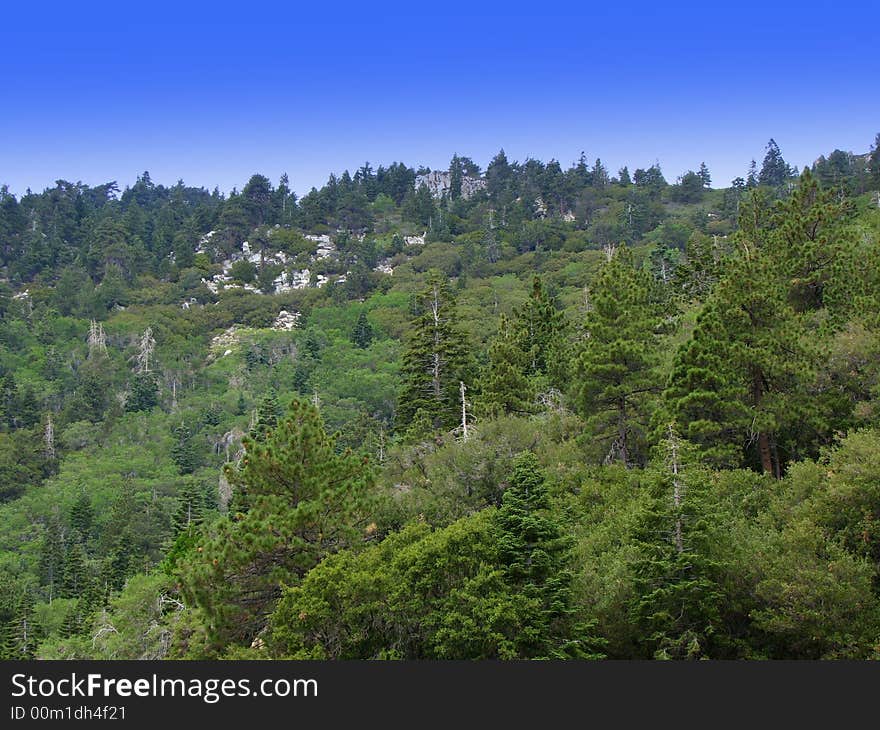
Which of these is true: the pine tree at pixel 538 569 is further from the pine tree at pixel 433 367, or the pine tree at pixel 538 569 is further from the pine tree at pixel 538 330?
the pine tree at pixel 538 330

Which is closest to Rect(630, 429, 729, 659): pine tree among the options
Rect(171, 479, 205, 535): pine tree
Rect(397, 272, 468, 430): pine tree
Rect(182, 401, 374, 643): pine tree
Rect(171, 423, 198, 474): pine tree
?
Rect(182, 401, 374, 643): pine tree

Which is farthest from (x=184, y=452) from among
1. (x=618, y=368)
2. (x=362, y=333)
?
(x=618, y=368)

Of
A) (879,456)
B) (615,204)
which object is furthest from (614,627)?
(615,204)

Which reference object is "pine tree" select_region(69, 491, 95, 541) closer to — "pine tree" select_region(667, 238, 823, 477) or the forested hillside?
the forested hillside

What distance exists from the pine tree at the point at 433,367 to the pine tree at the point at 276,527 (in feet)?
53.6

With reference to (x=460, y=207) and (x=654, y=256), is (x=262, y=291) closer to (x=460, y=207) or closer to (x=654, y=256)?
(x=460, y=207)

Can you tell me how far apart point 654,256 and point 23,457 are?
64.2 metres

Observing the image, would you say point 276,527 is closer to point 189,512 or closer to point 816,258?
point 816,258

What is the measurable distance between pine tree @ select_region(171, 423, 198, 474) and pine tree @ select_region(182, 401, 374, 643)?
60253mm

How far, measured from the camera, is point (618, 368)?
28297 mm

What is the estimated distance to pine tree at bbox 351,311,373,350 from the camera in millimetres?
98688

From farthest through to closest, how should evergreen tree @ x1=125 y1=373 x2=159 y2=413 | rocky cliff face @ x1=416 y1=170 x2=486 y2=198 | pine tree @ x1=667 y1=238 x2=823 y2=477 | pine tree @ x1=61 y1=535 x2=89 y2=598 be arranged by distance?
rocky cliff face @ x1=416 y1=170 x2=486 y2=198 → evergreen tree @ x1=125 y1=373 x2=159 y2=413 → pine tree @ x1=61 y1=535 x2=89 y2=598 → pine tree @ x1=667 y1=238 x2=823 y2=477

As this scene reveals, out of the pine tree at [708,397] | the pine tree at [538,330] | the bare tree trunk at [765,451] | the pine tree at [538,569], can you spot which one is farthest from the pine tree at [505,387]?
Answer: the pine tree at [538,569]

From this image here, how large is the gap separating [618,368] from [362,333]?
73.1 metres
